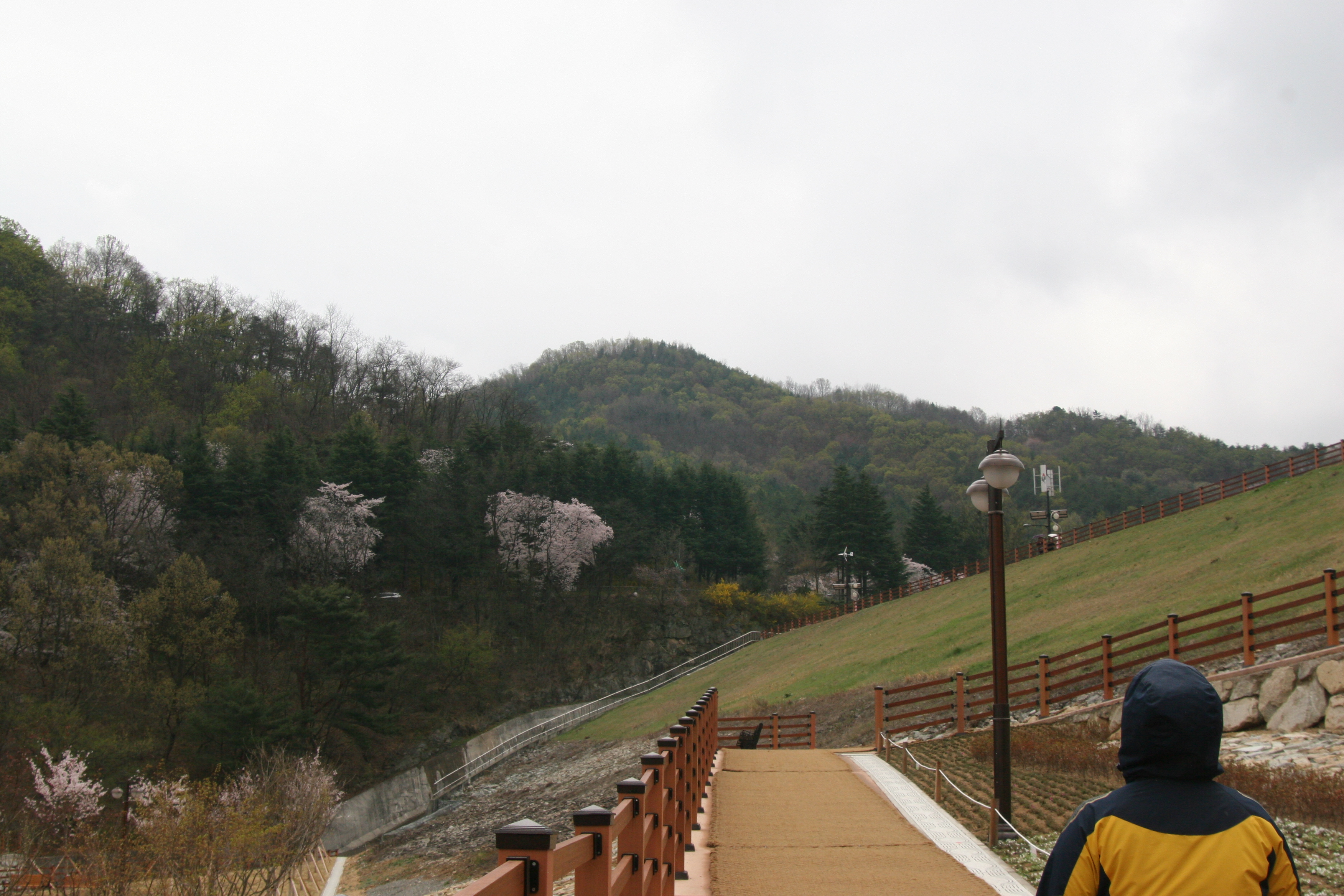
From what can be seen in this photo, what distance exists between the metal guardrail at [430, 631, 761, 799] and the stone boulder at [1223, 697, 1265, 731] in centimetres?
3207

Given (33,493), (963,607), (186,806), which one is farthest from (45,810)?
(963,607)

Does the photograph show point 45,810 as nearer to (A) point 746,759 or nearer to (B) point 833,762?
(A) point 746,759

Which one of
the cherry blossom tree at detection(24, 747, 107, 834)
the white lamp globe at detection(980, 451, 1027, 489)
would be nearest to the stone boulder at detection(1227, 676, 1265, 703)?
the white lamp globe at detection(980, 451, 1027, 489)

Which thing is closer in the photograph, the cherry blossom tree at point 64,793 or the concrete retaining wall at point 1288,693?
the concrete retaining wall at point 1288,693

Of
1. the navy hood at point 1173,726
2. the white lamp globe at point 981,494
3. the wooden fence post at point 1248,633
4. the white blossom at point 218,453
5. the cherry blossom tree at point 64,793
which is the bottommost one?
the cherry blossom tree at point 64,793

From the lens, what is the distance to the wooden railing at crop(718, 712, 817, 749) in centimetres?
2139

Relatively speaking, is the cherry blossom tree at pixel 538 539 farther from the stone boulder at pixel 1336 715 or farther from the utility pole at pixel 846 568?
the stone boulder at pixel 1336 715

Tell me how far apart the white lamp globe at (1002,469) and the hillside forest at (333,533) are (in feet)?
97.0

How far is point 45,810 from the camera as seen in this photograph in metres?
25.4

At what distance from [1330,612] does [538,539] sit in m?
50.2

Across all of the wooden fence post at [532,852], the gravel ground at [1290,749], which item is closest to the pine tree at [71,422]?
the gravel ground at [1290,749]

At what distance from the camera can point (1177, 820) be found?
237 cm

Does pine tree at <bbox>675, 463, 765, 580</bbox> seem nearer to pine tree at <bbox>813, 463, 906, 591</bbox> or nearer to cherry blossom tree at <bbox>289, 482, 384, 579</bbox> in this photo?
pine tree at <bbox>813, 463, 906, 591</bbox>

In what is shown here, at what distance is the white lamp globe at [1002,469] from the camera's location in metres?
9.92
